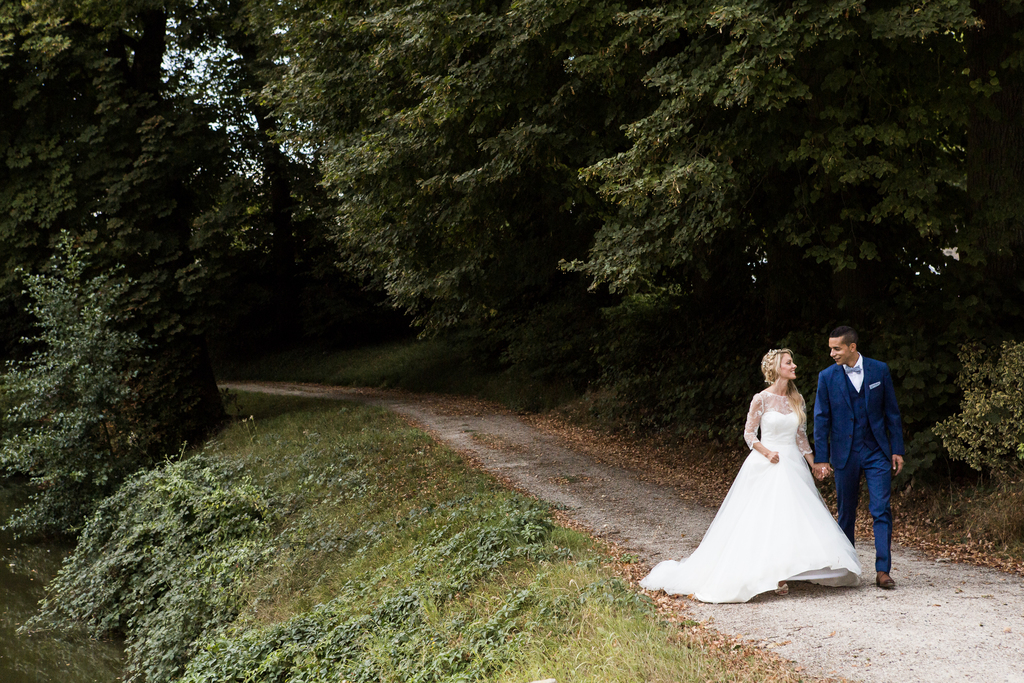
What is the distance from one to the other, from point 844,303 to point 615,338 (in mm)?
7692

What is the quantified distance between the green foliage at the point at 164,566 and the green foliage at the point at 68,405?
146cm

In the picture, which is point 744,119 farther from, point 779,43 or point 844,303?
point 844,303

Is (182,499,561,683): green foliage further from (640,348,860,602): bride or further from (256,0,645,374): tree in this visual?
(256,0,645,374): tree

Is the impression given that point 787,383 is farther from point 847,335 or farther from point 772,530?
point 772,530

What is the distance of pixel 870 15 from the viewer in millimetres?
7457

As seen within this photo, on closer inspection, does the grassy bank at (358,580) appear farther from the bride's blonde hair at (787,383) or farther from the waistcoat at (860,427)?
the waistcoat at (860,427)

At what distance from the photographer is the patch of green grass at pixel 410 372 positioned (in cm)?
1983

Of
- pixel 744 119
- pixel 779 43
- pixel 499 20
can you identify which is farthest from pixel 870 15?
pixel 499 20

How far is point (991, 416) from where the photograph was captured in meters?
7.78

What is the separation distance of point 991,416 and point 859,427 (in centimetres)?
242

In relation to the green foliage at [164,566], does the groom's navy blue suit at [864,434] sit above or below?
above

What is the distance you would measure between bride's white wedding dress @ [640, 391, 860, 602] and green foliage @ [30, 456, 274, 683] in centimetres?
649

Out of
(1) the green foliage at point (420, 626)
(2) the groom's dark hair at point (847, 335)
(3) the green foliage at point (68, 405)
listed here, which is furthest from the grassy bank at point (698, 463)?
(3) the green foliage at point (68, 405)

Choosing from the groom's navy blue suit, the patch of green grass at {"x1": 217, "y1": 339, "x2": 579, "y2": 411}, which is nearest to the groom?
the groom's navy blue suit
